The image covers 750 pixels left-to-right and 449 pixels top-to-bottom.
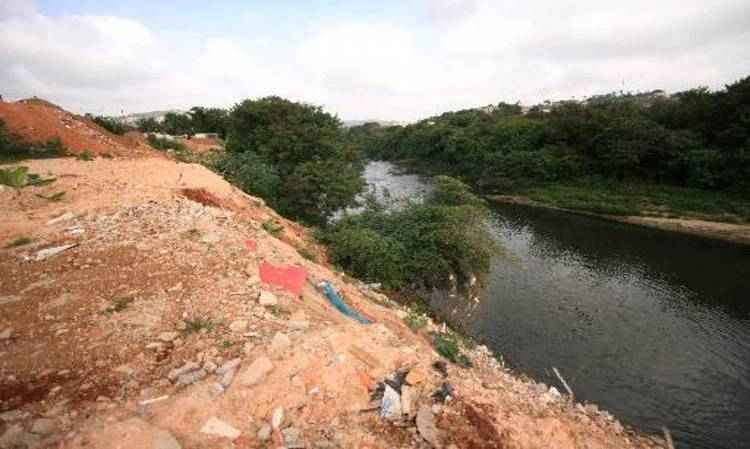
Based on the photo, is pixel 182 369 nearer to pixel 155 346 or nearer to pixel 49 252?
pixel 155 346

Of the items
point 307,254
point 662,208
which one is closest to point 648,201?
point 662,208

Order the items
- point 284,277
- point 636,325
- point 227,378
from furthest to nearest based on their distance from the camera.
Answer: point 636,325 < point 284,277 < point 227,378

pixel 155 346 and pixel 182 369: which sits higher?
pixel 155 346

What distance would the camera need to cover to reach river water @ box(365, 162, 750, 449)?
12.6 m

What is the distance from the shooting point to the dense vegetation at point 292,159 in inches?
862

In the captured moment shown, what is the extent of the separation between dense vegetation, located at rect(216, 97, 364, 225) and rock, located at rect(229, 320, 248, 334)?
15030mm

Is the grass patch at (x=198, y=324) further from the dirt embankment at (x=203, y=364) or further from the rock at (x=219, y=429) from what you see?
the rock at (x=219, y=429)

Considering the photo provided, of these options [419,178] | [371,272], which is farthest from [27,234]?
[419,178]

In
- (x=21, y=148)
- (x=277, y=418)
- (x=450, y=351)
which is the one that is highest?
(x=21, y=148)

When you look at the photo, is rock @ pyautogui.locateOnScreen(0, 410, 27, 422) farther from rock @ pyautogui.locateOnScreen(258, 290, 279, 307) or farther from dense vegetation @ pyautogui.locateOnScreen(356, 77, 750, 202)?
dense vegetation @ pyautogui.locateOnScreen(356, 77, 750, 202)

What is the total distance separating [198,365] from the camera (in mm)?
5840

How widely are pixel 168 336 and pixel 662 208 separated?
37.8 m

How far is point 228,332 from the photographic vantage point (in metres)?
6.52

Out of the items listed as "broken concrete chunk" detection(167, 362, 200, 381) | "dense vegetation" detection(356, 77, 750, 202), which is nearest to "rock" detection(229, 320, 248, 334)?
"broken concrete chunk" detection(167, 362, 200, 381)
